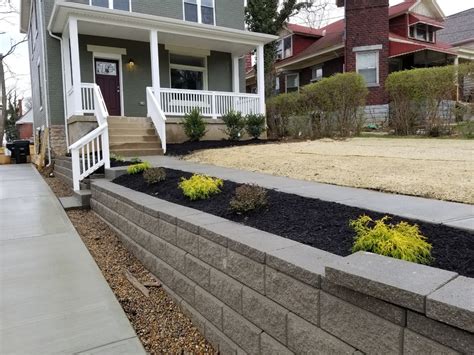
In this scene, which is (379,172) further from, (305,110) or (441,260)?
(305,110)

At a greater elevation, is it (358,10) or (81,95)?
(358,10)

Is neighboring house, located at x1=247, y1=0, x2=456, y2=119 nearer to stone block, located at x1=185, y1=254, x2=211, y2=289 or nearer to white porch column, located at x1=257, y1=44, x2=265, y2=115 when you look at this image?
white porch column, located at x1=257, y1=44, x2=265, y2=115

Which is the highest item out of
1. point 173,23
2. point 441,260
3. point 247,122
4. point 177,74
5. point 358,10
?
→ point 358,10

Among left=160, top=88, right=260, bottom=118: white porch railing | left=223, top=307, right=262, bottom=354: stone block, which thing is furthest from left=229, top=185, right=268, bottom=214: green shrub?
left=160, top=88, right=260, bottom=118: white porch railing

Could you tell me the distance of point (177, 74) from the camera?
14875 millimetres

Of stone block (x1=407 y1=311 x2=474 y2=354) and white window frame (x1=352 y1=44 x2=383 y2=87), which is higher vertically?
white window frame (x1=352 y1=44 x2=383 y2=87)

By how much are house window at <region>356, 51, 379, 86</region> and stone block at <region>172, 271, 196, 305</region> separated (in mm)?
16476

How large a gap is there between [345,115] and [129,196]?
27.0 feet

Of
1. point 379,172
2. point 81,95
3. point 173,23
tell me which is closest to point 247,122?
point 173,23

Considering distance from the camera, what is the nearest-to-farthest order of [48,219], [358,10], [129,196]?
[129,196] < [48,219] < [358,10]

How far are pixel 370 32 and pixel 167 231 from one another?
17.1 meters

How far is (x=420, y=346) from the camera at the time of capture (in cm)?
144

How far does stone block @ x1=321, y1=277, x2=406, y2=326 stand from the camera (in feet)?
4.98

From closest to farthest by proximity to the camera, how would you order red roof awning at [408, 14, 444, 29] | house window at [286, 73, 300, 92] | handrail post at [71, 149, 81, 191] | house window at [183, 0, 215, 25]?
handrail post at [71, 149, 81, 191] < house window at [183, 0, 215, 25] < red roof awning at [408, 14, 444, 29] < house window at [286, 73, 300, 92]
